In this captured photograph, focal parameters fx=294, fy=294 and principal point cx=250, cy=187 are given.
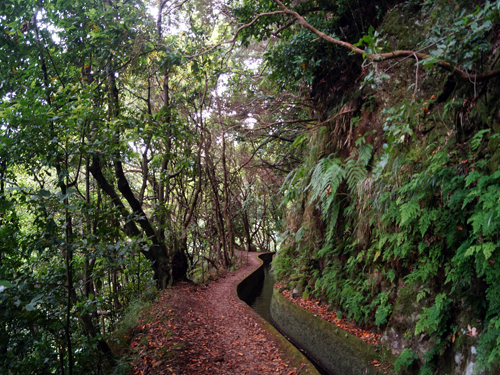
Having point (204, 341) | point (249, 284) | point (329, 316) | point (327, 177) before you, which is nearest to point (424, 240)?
point (327, 177)

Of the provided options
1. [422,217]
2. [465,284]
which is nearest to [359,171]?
[422,217]

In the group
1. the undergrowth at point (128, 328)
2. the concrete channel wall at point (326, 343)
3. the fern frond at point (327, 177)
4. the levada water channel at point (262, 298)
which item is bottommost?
the levada water channel at point (262, 298)

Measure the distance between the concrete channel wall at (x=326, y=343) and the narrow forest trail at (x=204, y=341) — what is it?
3.06 feet

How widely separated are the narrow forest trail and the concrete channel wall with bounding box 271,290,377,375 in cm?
93

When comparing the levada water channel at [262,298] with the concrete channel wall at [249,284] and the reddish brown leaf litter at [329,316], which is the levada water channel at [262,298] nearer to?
the concrete channel wall at [249,284]

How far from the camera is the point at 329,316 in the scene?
5.89 metres

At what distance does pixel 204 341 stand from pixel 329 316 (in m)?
2.49

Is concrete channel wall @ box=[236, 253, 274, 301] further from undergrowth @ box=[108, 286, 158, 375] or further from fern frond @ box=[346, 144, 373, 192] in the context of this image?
fern frond @ box=[346, 144, 373, 192]

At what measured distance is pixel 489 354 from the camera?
2.97 metres

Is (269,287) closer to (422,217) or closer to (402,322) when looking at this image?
(402,322)

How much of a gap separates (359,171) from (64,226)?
4591mm

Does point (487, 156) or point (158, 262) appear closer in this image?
point (487, 156)

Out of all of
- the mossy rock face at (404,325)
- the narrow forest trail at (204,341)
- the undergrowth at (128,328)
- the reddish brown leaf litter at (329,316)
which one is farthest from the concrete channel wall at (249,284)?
the mossy rock face at (404,325)

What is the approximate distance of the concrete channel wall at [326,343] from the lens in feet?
15.3
